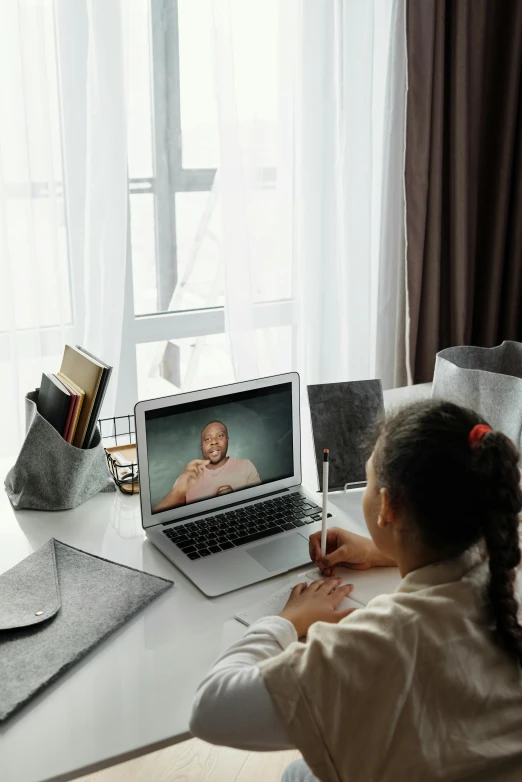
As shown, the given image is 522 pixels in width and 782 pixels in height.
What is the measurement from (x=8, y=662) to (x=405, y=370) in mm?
1743

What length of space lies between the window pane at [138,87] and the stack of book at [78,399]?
2.90ft

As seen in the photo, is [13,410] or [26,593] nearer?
[26,593]

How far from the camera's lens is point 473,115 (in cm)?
235

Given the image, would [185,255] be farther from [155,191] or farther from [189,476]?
[189,476]

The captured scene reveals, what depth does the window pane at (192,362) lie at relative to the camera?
7.77 feet

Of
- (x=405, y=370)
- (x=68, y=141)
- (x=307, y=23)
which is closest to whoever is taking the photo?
(x=68, y=141)

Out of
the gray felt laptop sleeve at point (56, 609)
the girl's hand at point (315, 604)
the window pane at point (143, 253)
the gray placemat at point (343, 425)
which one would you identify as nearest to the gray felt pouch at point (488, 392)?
the gray placemat at point (343, 425)

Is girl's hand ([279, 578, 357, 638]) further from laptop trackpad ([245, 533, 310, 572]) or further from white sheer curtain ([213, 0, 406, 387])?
white sheer curtain ([213, 0, 406, 387])

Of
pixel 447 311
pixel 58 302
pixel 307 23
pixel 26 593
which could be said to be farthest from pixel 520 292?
pixel 26 593

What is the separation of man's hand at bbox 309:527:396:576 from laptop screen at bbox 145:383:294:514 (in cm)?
20

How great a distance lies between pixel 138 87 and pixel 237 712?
1.70 metres

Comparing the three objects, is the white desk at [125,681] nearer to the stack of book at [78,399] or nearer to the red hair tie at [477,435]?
the stack of book at [78,399]

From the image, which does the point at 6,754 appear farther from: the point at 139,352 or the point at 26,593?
the point at 139,352

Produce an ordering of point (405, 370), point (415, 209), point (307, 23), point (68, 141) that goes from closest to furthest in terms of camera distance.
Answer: point (68, 141) → point (307, 23) → point (415, 209) → point (405, 370)
